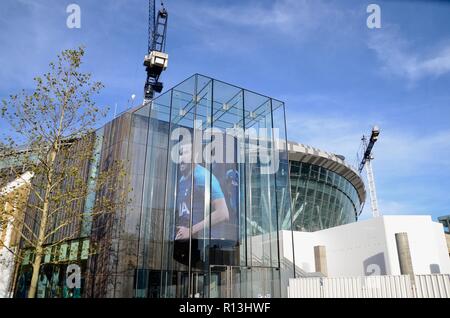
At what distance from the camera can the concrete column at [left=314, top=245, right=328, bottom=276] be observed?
28156 mm

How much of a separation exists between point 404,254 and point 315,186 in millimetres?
22428

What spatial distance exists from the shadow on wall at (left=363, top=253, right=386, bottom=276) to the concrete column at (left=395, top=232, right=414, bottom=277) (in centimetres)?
180

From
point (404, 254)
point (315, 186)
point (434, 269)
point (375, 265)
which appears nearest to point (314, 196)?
point (315, 186)

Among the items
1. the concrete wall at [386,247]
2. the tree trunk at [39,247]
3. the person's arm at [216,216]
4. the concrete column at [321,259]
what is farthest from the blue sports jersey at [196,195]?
the concrete column at [321,259]

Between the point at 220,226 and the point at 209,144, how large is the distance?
14.9 feet

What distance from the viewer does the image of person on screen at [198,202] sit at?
1723 cm

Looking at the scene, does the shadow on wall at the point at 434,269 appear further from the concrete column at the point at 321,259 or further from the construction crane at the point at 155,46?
the construction crane at the point at 155,46

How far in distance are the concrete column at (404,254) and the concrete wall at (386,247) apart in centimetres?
131

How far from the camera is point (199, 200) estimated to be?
57.9ft

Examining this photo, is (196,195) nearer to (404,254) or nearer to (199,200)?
(199,200)

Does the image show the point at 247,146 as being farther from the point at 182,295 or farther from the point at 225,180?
the point at 182,295
